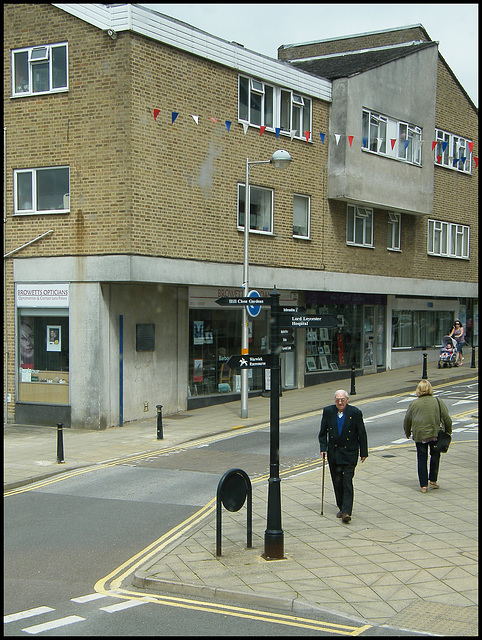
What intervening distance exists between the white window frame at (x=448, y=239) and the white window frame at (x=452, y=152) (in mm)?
2293

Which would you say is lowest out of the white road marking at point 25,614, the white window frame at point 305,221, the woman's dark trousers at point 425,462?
the white road marking at point 25,614

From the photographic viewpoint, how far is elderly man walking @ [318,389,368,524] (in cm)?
1003

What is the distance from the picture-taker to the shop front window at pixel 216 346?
2203cm

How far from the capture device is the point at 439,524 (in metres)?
9.87

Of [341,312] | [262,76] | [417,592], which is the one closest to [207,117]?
[262,76]

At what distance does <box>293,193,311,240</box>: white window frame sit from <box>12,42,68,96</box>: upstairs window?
812 centimetres

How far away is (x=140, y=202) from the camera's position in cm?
1903

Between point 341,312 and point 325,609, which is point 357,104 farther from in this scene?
point 325,609

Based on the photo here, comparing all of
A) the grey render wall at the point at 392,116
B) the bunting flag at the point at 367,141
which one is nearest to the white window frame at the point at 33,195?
the bunting flag at the point at 367,141

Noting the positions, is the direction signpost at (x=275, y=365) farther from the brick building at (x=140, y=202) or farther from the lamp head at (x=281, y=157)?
the brick building at (x=140, y=202)

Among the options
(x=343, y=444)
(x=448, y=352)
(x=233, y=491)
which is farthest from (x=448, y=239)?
(x=233, y=491)

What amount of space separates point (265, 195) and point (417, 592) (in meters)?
17.3

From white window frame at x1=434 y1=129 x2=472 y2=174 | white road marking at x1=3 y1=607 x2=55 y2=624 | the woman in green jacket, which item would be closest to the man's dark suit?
the woman in green jacket

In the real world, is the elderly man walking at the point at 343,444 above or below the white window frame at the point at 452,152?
below
